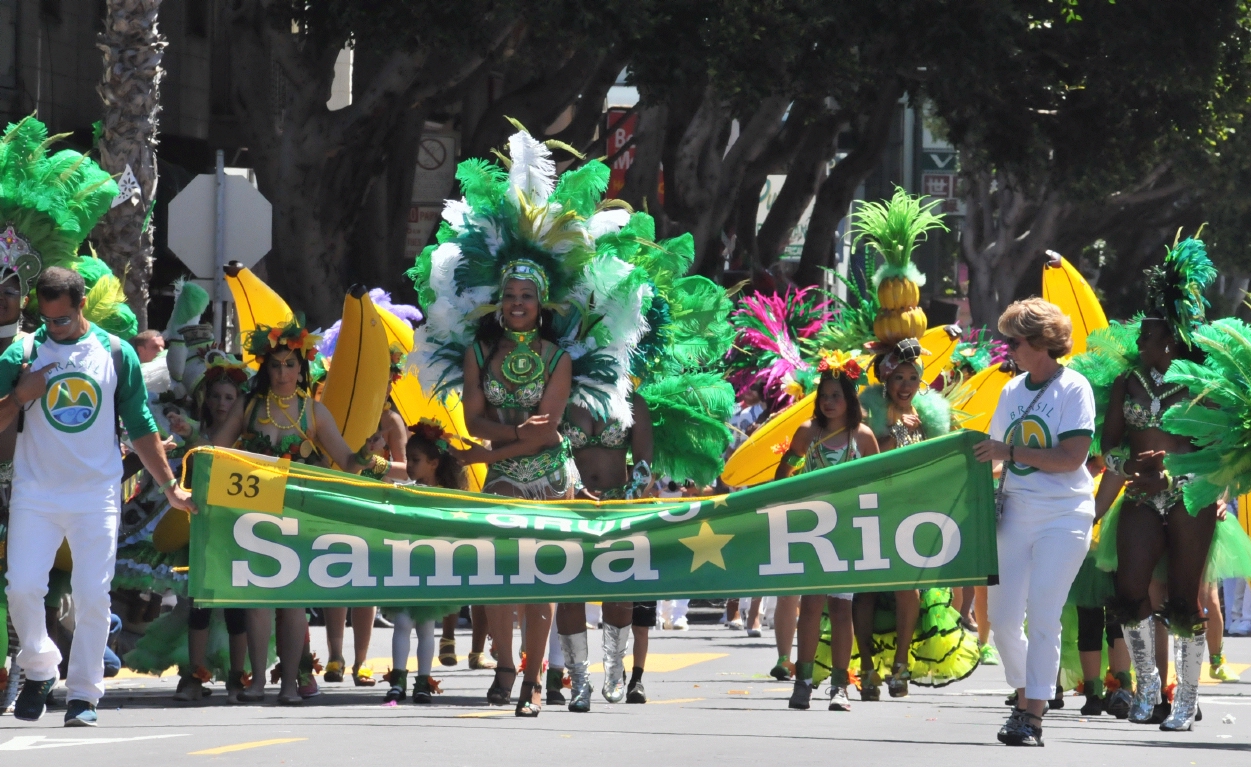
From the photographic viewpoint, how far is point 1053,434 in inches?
310

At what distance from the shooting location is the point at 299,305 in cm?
1909

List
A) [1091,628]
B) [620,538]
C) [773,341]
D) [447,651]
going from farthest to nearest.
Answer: [447,651]
[773,341]
[1091,628]
[620,538]

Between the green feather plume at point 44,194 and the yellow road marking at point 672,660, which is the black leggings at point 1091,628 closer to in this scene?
the yellow road marking at point 672,660

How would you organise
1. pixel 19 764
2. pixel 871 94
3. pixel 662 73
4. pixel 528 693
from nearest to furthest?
pixel 19 764 → pixel 528 693 → pixel 662 73 → pixel 871 94

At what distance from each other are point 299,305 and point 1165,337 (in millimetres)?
11467

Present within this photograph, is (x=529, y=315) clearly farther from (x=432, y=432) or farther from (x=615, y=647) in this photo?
(x=432, y=432)

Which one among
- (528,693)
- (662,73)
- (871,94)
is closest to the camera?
(528,693)

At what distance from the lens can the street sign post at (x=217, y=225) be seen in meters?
12.9

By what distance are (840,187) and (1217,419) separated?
657 inches

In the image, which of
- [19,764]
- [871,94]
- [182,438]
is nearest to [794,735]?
[19,764]

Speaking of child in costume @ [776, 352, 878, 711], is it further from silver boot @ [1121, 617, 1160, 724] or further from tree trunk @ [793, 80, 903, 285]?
tree trunk @ [793, 80, 903, 285]

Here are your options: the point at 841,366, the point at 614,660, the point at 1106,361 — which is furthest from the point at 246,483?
the point at 1106,361

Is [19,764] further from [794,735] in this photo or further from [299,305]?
[299,305]

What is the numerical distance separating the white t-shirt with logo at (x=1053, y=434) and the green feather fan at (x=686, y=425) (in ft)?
10.1
